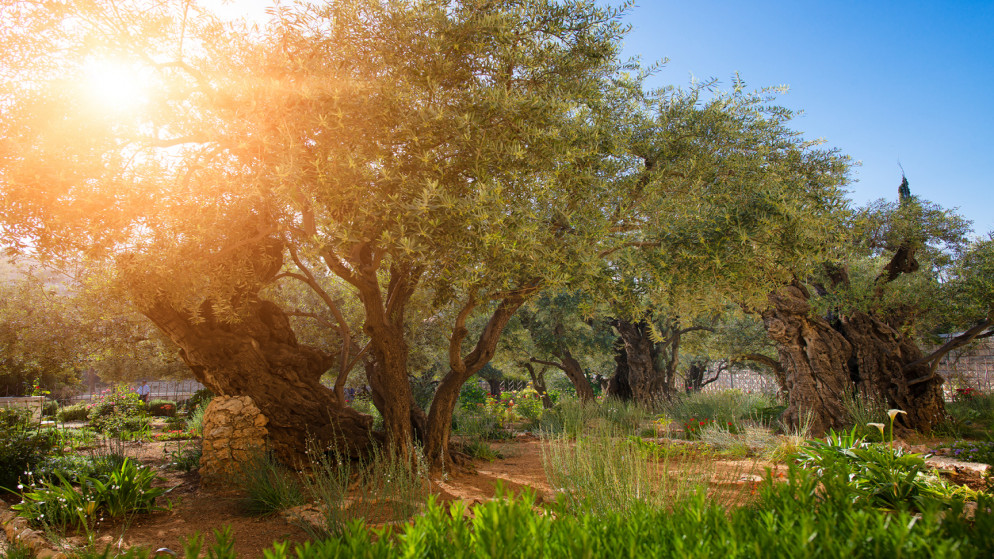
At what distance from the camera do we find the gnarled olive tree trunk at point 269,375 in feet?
25.4

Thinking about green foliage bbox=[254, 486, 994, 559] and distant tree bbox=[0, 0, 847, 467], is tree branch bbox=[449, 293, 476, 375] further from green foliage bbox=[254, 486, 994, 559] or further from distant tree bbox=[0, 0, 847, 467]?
green foliage bbox=[254, 486, 994, 559]

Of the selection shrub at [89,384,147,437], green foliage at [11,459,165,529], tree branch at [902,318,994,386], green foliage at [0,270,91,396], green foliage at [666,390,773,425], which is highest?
green foliage at [0,270,91,396]

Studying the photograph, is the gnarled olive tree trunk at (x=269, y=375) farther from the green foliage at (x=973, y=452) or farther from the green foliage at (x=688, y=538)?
the green foliage at (x=973, y=452)

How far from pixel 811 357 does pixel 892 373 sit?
71.5 inches

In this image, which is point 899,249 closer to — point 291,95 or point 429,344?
point 429,344

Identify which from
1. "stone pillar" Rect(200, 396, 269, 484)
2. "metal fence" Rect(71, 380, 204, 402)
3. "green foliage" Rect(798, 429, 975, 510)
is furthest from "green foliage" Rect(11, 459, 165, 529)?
"metal fence" Rect(71, 380, 204, 402)

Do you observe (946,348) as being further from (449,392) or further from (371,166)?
(371,166)

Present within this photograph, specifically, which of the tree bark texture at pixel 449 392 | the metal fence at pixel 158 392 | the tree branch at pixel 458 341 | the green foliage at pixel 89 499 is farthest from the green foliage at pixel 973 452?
the metal fence at pixel 158 392

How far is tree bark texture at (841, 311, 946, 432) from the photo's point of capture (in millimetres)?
11266

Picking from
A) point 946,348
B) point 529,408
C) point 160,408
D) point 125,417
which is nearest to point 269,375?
point 125,417

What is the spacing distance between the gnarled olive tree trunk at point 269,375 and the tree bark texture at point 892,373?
10764mm

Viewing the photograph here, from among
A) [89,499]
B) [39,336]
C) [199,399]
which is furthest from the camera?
[199,399]

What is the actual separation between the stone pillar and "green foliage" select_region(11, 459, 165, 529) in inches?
55.2

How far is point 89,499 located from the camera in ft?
17.6
